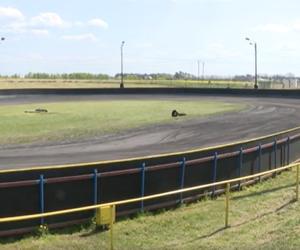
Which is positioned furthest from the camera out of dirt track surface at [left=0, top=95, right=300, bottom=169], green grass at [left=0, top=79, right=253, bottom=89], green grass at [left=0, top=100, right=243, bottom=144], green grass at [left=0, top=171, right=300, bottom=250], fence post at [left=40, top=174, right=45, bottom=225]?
green grass at [left=0, top=79, right=253, bottom=89]

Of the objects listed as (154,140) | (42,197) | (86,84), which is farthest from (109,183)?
(86,84)

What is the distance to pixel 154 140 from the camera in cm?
→ 3050

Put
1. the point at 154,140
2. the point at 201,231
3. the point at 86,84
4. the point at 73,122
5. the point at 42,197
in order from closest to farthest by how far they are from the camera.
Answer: the point at 42,197 → the point at 201,231 → the point at 154,140 → the point at 73,122 → the point at 86,84

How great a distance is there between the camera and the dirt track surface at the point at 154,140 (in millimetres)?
24641

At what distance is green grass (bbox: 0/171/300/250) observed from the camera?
41.4 ft

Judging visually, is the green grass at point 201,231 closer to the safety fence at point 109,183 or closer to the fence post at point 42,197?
the safety fence at point 109,183

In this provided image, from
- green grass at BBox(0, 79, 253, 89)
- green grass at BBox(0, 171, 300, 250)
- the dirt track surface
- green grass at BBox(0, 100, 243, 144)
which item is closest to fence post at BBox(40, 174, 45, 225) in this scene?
green grass at BBox(0, 171, 300, 250)

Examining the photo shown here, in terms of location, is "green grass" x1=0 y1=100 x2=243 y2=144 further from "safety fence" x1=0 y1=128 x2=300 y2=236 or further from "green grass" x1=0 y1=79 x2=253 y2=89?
"green grass" x1=0 y1=79 x2=253 y2=89

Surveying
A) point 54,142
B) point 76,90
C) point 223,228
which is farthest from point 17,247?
point 76,90

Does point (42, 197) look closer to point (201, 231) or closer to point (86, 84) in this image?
point (201, 231)

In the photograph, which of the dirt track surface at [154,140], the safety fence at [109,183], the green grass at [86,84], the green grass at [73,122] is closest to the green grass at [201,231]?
the safety fence at [109,183]

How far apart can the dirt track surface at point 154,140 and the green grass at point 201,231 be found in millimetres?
8704

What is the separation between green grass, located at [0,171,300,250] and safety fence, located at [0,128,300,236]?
336mm

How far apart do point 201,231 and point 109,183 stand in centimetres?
252
